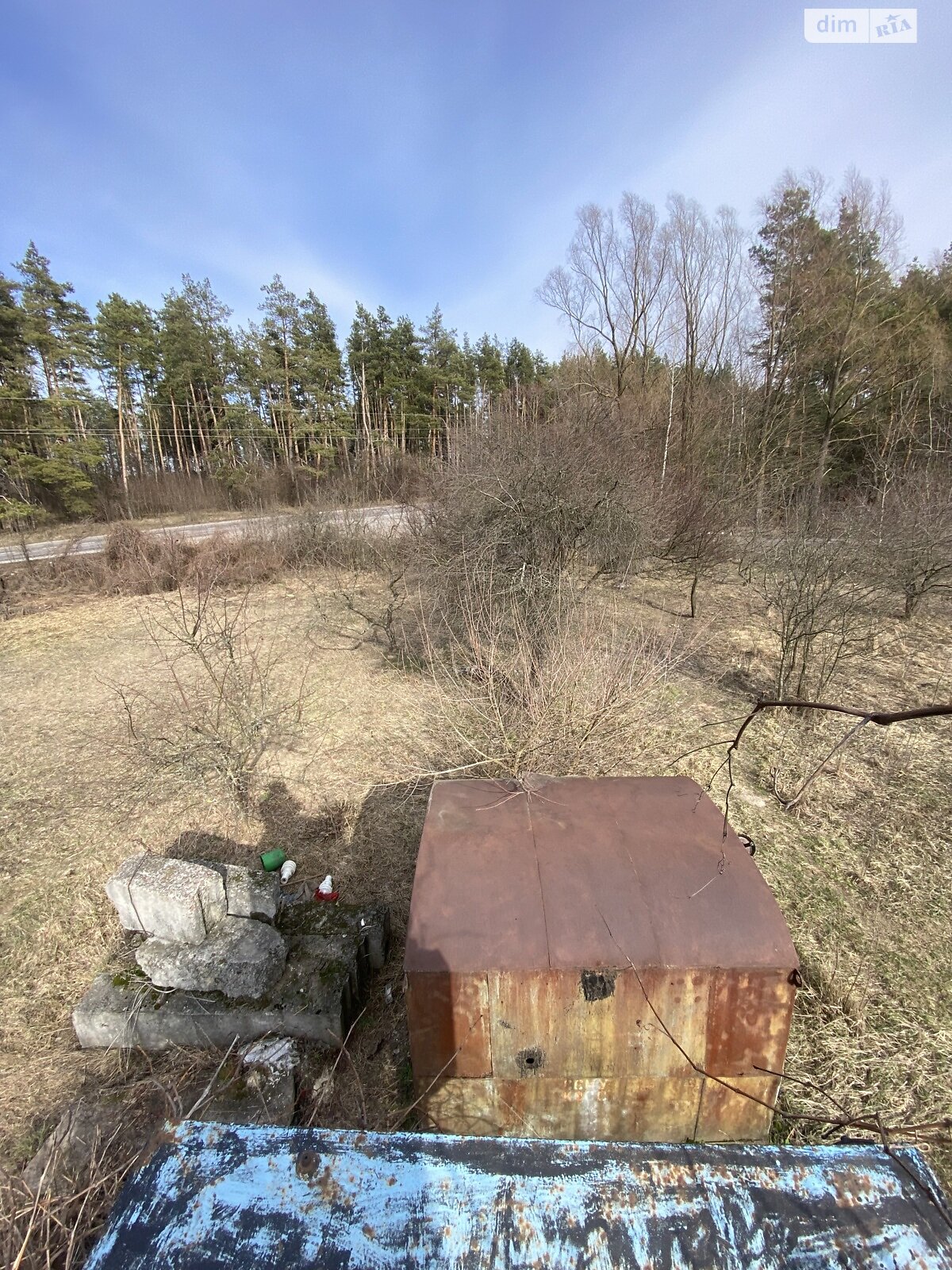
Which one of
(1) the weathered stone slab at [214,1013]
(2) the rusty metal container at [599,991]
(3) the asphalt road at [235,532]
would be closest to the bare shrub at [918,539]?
(2) the rusty metal container at [599,991]

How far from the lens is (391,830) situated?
185 inches

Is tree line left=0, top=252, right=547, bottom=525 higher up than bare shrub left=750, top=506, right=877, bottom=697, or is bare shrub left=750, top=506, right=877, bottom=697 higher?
tree line left=0, top=252, right=547, bottom=525

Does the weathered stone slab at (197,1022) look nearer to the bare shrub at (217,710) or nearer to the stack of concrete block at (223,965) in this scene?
the stack of concrete block at (223,965)

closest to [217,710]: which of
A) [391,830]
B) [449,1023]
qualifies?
[391,830]

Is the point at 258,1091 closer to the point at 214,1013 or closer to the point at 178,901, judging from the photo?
the point at 214,1013

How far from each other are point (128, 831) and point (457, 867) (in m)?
3.87

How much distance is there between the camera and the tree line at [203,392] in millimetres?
20156

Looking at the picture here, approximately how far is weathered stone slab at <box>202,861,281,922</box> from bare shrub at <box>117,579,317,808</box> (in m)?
1.59

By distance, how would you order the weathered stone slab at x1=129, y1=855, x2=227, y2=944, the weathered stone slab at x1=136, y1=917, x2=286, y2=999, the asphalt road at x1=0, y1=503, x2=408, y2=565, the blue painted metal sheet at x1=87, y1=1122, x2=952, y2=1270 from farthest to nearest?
the asphalt road at x1=0, y1=503, x2=408, y2=565
the weathered stone slab at x1=129, y1=855, x2=227, y2=944
the weathered stone slab at x1=136, y1=917, x2=286, y2=999
the blue painted metal sheet at x1=87, y1=1122, x2=952, y2=1270

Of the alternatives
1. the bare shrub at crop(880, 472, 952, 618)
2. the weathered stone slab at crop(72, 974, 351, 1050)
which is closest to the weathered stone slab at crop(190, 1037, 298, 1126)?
the weathered stone slab at crop(72, 974, 351, 1050)

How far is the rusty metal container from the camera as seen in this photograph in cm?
202

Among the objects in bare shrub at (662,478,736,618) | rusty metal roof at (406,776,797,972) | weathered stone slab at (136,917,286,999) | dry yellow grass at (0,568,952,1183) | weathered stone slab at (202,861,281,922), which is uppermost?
Result: bare shrub at (662,478,736,618)

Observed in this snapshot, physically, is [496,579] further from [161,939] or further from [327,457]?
[327,457]

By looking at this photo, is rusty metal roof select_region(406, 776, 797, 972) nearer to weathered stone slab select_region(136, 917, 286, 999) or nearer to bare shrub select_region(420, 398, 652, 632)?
weathered stone slab select_region(136, 917, 286, 999)
